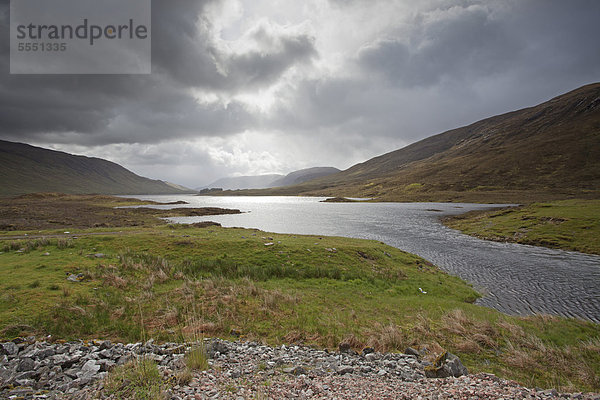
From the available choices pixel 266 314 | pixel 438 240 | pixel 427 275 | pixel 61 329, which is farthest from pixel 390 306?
pixel 438 240

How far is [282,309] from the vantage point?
14.4m

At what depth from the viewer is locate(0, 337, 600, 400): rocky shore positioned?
21.8ft

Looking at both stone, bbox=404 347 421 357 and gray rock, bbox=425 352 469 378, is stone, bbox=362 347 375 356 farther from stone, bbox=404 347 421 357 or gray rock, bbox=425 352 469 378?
gray rock, bbox=425 352 469 378

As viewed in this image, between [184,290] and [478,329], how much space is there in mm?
16762

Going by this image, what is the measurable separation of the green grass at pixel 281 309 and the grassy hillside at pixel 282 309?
0.06 meters

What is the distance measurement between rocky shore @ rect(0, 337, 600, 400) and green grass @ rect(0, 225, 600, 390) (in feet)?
4.35

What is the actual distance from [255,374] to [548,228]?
189ft

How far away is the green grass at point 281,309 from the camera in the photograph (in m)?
10.5

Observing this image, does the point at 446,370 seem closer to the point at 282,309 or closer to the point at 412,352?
the point at 412,352

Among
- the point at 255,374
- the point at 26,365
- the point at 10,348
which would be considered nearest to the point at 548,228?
the point at 255,374

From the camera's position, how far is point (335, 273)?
22875mm

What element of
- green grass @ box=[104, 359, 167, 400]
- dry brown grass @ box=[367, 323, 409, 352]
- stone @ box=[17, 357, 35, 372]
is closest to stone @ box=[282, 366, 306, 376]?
green grass @ box=[104, 359, 167, 400]

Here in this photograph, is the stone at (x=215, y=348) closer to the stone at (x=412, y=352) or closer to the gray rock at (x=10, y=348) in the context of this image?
the gray rock at (x=10, y=348)

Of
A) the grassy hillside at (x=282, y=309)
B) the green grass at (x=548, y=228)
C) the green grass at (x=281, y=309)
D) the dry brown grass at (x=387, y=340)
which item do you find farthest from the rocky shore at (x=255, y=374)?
the green grass at (x=548, y=228)
